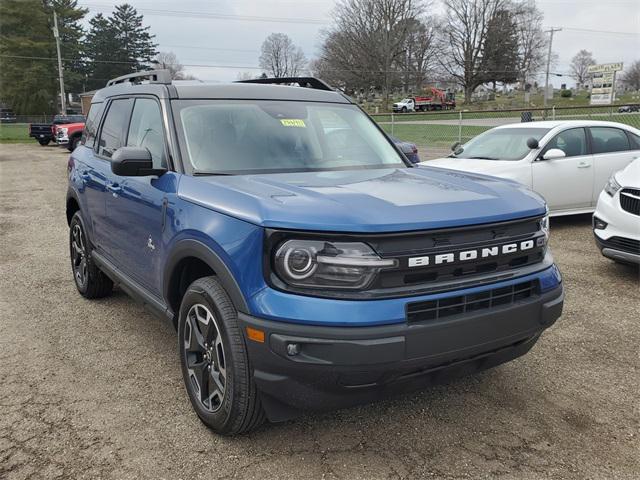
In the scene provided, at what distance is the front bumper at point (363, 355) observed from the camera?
7.56 feet

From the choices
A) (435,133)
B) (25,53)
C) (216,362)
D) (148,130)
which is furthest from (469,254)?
(25,53)

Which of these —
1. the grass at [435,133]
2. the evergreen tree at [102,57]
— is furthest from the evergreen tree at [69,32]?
the grass at [435,133]

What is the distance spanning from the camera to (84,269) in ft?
16.8

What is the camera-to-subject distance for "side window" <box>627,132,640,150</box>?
865cm

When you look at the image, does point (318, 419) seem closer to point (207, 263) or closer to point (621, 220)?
point (207, 263)

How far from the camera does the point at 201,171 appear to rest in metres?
3.23

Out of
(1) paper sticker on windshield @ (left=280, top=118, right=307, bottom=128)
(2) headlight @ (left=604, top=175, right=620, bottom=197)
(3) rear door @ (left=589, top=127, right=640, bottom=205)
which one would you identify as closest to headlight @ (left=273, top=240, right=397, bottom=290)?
(1) paper sticker on windshield @ (left=280, top=118, right=307, bottom=128)

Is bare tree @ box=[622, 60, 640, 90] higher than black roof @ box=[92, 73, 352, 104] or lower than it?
higher

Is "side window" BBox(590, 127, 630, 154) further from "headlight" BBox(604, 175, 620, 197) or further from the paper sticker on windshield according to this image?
the paper sticker on windshield

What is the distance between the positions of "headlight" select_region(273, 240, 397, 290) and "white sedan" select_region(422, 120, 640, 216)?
567 cm

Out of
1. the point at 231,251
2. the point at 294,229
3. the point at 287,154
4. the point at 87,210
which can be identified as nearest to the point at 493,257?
the point at 294,229

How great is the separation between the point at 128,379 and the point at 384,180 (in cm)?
212

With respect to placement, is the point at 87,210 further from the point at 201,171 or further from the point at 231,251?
the point at 231,251

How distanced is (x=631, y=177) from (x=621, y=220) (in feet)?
1.69
